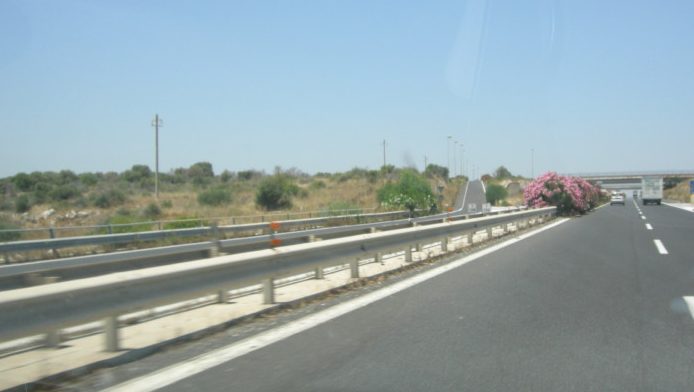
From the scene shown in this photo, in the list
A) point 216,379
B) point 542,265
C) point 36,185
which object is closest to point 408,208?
point 36,185

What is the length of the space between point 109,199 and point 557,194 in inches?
1248

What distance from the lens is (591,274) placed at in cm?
1276

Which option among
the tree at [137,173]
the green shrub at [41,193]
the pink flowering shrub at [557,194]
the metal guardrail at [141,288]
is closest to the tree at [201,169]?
the tree at [137,173]

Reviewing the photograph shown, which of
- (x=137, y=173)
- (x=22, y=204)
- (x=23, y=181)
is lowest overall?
(x=22, y=204)

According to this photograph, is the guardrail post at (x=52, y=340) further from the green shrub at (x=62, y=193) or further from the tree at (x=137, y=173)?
the tree at (x=137, y=173)

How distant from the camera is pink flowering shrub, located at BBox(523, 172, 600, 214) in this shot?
46.7 metres

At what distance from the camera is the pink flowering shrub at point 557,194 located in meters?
46.7

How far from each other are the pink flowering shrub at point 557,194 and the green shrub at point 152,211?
84.6 feet

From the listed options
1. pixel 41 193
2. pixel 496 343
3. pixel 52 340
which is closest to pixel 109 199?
pixel 41 193

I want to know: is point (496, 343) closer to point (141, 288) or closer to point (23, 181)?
point (141, 288)

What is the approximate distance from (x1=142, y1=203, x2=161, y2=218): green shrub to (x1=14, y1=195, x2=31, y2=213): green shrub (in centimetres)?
693

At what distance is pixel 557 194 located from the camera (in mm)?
46656

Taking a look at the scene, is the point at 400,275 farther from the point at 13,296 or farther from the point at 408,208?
the point at 408,208

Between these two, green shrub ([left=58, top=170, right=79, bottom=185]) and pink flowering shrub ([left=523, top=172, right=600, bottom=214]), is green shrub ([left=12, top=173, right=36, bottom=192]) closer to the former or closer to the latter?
green shrub ([left=58, top=170, right=79, bottom=185])
